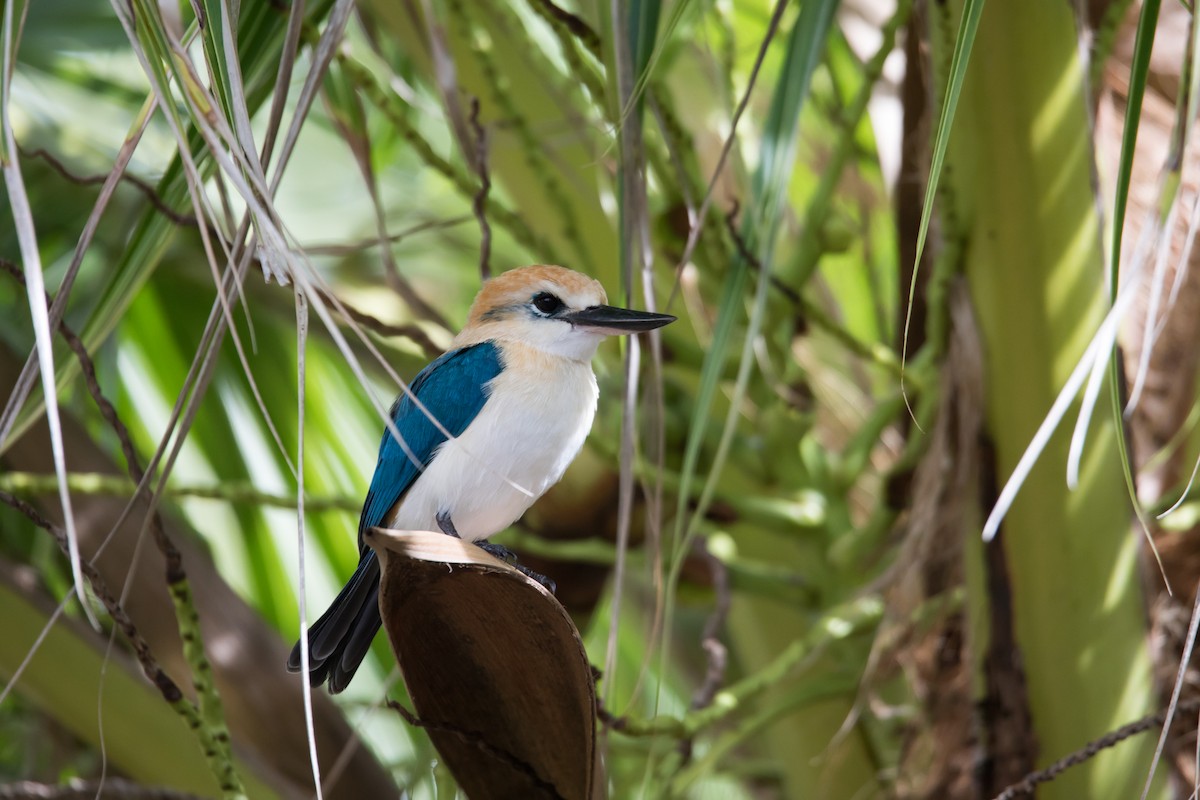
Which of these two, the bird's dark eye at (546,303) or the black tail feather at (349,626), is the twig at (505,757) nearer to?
the black tail feather at (349,626)

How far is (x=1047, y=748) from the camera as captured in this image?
80.9 inches

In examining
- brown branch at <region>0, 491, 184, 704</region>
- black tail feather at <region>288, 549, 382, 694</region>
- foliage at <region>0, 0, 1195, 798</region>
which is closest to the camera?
brown branch at <region>0, 491, 184, 704</region>

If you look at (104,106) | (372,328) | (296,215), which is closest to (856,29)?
(296,215)

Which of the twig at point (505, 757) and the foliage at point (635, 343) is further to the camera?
the foliage at point (635, 343)

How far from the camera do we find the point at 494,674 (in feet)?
3.88

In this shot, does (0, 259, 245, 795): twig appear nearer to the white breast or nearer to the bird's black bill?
the white breast

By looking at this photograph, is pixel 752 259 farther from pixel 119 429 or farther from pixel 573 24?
pixel 119 429

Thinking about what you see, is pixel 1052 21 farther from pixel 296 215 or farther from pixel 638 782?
pixel 296 215

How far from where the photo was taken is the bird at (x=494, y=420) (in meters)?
1.85

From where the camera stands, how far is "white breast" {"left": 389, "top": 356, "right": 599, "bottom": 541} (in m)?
1.86

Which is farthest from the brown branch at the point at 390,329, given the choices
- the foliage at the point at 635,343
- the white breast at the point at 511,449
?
the white breast at the point at 511,449

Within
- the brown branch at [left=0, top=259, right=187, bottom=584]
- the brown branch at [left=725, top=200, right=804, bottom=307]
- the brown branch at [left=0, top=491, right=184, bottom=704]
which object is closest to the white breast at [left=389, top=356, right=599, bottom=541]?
the brown branch at [left=725, top=200, right=804, bottom=307]

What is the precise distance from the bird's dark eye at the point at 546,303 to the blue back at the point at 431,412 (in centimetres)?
10

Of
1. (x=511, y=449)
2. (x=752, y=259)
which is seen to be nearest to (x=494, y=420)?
(x=511, y=449)
